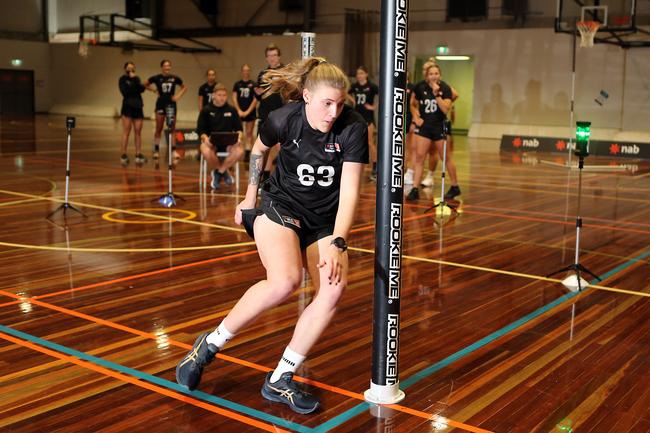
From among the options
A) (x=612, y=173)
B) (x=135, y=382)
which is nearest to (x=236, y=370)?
(x=135, y=382)

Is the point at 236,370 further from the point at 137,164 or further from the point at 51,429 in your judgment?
the point at 137,164

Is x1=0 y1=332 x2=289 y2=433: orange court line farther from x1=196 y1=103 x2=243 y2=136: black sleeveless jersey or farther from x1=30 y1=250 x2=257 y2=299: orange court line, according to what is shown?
x1=196 y1=103 x2=243 y2=136: black sleeveless jersey

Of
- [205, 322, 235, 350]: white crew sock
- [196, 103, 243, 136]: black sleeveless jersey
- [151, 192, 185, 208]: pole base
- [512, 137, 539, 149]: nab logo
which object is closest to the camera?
[205, 322, 235, 350]: white crew sock

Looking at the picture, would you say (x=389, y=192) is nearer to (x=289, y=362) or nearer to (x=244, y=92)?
(x=289, y=362)

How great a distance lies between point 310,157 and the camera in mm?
3777

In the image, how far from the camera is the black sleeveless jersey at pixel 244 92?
50.8ft

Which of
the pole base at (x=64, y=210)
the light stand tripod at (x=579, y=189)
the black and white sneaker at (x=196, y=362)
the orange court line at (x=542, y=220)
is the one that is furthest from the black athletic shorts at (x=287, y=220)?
the orange court line at (x=542, y=220)

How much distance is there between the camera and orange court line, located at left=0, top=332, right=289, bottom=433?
11.7 ft

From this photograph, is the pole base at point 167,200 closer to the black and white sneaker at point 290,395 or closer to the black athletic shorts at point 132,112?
the black athletic shorts at point 132,112

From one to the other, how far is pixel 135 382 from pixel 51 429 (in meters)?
0.64

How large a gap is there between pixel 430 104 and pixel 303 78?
24.2 ft

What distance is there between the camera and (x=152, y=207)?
9.77 meters

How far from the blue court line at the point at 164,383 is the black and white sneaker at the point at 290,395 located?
11 cm

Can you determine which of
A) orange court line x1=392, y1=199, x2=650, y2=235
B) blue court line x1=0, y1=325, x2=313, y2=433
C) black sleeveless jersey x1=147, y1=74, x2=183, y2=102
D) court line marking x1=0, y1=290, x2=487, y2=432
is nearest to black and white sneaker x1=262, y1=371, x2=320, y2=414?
blue court line x1=0, y1=325, x2=313, y2=433
